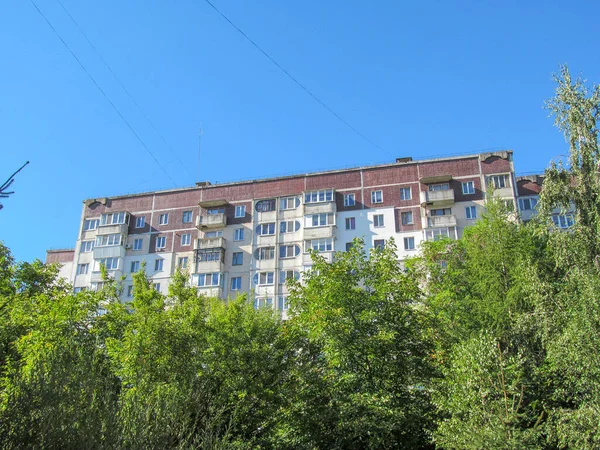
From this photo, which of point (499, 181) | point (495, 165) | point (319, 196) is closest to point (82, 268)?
point (319, 196)

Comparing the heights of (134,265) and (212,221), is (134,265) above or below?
below

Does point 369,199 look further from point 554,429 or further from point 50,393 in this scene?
point 50,393

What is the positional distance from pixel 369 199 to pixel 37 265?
31907mm

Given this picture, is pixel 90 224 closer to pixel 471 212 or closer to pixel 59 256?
pixel 59 256

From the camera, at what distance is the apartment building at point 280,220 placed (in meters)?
54.0

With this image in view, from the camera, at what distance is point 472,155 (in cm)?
5591

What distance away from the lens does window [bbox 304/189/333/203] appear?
56906mm

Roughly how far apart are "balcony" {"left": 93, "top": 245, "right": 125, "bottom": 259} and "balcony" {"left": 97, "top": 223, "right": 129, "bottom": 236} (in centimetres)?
176

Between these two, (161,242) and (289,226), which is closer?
(289,226)

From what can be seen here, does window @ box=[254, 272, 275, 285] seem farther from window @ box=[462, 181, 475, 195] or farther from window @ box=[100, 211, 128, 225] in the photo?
Result: window @ box=[462, 181, 475, 195]

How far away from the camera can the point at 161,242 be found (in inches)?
2403

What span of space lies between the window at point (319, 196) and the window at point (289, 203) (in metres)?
1.55

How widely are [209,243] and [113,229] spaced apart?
12295mm

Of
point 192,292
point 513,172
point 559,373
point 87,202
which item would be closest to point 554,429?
point 559,373
